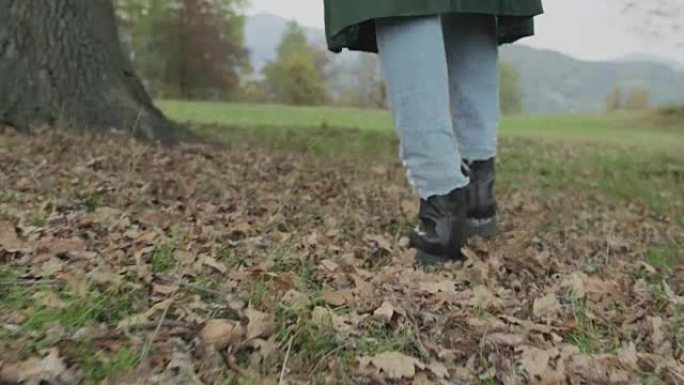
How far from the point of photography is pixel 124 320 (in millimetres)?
1394

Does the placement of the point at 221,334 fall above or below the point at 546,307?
above

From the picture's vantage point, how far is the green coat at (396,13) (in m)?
2.02

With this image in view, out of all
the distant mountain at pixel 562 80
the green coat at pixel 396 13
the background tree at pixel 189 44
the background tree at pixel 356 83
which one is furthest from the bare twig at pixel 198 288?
the distant mountain at pixel 562 80

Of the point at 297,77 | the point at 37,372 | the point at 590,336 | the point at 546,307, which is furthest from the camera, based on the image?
the point at 297,77

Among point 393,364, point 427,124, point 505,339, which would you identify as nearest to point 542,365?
point 505,339

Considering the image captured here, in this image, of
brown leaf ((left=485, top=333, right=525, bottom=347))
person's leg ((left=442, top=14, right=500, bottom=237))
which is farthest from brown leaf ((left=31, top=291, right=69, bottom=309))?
person's leg ((left=442, top=14, right=500, bottom=237))

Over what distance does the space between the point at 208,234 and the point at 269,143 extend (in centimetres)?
460

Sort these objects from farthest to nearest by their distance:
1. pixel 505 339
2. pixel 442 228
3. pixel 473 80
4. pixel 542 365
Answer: pixel 473 80, pixel 442 228, pixel 505 339, pixel 542 365

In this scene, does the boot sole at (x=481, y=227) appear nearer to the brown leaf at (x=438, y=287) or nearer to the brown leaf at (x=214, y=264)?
the brown leaf at (x=438, y=287)

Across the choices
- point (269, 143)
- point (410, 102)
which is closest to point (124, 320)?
point (410, 102)

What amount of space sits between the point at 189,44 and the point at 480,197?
40.3m

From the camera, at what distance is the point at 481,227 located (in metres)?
2.53

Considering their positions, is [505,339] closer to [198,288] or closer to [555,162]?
[198,288]

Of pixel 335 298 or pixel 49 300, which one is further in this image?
pixel 335 298
